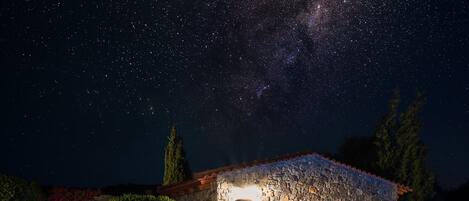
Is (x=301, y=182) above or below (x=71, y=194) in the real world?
below

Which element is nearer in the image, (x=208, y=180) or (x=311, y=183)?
(x=311, y=183)

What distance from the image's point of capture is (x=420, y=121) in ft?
63.3

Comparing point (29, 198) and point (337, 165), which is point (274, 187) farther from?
point (29, 198)

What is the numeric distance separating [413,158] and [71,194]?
14891mm

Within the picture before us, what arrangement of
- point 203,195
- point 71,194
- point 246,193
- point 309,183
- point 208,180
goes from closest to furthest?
1. point 309,183
2. point 246,193
3. point 208,180
4. point 203,195
5. point 71,194

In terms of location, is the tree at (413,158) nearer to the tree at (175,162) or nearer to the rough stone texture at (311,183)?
the rough stone texture at (311,183)

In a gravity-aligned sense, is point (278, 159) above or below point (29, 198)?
above

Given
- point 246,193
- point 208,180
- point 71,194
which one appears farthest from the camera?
point 71,194

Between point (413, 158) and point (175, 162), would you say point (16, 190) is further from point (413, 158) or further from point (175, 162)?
point (413, 158)

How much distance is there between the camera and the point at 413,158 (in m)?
19.0

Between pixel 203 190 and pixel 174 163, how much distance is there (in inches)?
191

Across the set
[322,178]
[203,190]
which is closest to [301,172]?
[322,178]

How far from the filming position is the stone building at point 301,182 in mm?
13445

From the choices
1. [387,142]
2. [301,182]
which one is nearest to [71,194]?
[301,182]
